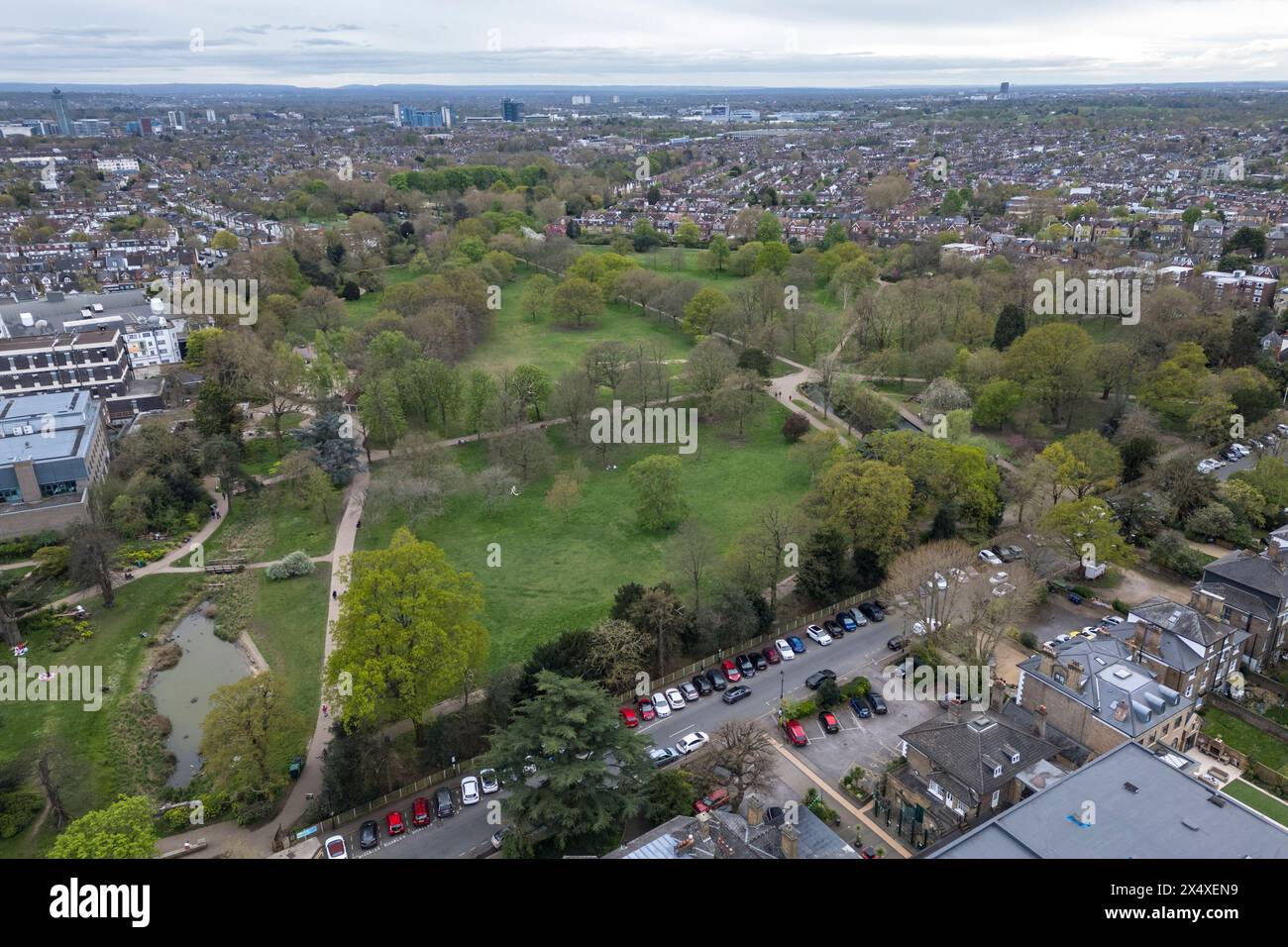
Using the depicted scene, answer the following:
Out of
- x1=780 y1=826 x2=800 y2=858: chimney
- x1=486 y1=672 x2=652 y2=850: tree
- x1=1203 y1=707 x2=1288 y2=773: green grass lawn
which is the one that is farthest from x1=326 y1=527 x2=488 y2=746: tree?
x1=1203 y1=707 x2=1288 y2=773: green grass lawn

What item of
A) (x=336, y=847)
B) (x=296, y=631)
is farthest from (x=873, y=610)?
(x=296, y=631)

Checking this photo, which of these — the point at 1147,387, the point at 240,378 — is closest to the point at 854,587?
the point at 1147,387

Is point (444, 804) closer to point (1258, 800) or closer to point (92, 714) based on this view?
point (92, 714)

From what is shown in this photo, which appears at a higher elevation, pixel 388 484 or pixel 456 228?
pixel 456 228

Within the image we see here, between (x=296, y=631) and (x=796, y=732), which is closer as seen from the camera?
(x=796, y=732)

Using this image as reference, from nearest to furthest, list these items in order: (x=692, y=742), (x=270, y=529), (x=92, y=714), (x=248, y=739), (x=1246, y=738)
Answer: (x=248, y=739) → (x=692, y=742) → (x=1246, y=738) → (x=92, y=714) → (x=270, y=529)

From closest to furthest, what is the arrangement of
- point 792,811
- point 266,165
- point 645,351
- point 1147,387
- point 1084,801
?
→ point 1084,801 < point 792,811 < point 1147,387 < point 645,351 < point 266,165

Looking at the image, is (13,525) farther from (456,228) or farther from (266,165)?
(266,165)
